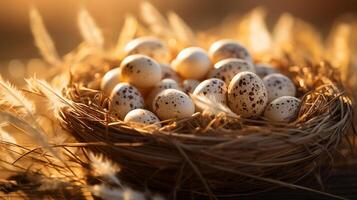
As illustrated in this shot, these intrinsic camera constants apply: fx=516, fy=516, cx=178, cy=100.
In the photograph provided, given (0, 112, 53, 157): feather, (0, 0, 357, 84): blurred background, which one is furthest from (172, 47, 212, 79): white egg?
(0, 0, 357, 84): blurred background

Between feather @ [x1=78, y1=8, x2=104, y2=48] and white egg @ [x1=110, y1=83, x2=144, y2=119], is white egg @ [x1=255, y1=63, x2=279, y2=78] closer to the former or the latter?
white egg @ [x1=110, y1=83, x2=144, y2=119]

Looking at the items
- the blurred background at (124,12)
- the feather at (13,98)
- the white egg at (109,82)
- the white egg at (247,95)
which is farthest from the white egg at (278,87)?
the blurred background at (124,12)

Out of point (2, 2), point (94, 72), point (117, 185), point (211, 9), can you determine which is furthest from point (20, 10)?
point (117, 185)

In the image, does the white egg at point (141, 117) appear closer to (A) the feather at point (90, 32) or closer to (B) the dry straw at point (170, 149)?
(B) the dry straw at point (170, 149)

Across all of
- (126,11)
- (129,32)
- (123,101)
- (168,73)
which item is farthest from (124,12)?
(123,101)

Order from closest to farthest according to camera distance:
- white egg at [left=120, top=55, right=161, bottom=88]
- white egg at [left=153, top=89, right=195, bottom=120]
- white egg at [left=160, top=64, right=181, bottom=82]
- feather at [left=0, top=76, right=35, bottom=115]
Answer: feather at [left=0, top=76, right=35, bottom=115] → white egg at [left=153, top=89, right=195, bottom=120] → white egg at [left=120, top=55, right=161, bottom=88] → white egg at [left=160, top=64, right=181, bottom=82]

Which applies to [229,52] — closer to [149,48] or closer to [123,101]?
[149,48]
